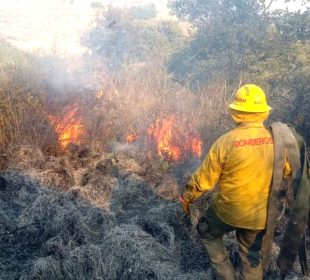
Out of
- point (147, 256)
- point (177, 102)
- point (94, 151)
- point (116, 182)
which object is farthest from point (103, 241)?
point (177, 102)

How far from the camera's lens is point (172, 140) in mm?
6863

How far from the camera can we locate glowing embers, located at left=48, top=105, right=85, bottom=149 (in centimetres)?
638

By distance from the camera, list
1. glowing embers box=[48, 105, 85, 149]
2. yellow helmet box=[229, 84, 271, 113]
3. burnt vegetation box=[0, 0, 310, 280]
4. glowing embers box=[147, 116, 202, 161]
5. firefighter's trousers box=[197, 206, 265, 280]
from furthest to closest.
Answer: glowing embers box=[147, 116, 202, 161]
glowing embers box=[48, 105, 85, 149]
burnt vegetation box=[0, 0, 310, 280]
firefighter's trousers box=[197, 206, 265, 280]
yellow helmet box=[229, 84, 271, 113]

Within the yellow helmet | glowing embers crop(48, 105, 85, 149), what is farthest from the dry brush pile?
the yellow helmet

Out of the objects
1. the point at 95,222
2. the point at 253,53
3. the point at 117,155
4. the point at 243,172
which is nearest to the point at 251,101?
the point at 243,172

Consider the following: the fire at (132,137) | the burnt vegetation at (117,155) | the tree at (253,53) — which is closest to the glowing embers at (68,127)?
the burnt vegetation at (117,155)

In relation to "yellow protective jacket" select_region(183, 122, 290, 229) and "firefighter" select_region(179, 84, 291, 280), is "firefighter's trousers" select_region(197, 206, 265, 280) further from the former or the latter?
"yellow protective jacket" select_region(183, 122, 290, 229)

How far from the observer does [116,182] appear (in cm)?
578

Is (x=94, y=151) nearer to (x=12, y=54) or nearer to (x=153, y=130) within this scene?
(x=153, y=130)

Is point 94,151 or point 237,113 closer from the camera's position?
point 237,113

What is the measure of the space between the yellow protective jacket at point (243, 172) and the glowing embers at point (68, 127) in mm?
3560

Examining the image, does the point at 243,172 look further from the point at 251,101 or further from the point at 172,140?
the point at 172,140

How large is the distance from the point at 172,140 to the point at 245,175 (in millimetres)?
3594

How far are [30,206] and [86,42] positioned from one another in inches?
599
